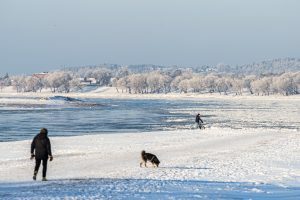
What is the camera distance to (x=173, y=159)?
2609 cm

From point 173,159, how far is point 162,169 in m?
3.92

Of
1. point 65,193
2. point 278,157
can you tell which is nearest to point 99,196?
point 65,193

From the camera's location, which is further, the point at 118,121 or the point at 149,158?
the point at 118,121

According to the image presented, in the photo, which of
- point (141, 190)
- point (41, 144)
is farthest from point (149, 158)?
point (141, 190)

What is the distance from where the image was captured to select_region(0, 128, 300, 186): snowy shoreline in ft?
66.8

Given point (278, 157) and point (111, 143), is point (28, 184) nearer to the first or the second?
point (278, 157)

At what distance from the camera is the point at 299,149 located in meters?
31.8

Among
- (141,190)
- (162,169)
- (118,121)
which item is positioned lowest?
(118,121)

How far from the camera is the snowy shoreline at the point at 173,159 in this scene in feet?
66.8

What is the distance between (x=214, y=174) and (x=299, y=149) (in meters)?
12.5

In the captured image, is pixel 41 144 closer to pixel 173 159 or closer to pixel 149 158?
pixel 149 158

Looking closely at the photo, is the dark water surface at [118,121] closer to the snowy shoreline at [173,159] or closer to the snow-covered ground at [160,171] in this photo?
the snowy shoreline at [173,159]

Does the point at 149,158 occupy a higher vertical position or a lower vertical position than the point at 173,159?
higher

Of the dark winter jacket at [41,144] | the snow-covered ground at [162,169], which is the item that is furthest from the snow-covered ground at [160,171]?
the dark winter jacket at [41,144]
